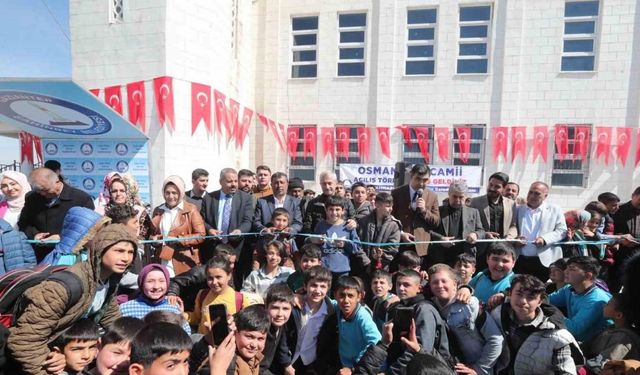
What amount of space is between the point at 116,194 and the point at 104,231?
176 cm

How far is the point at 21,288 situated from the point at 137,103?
302 inches

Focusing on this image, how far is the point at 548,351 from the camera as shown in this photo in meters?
2.35

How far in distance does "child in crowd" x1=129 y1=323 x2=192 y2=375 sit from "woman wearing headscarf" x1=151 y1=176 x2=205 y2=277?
84.0 inches

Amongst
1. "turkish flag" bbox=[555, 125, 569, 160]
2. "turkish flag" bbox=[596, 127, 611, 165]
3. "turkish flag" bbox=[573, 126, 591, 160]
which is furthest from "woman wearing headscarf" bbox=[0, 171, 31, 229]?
"turkish flag" bbox=[596, 127, 611, 165]

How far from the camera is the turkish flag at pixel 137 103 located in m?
8.46

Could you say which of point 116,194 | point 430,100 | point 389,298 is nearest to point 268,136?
point 430,100

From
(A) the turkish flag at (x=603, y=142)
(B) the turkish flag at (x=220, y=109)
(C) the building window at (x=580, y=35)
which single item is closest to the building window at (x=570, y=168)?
(A) the turkish flag at (x=603, y=142)

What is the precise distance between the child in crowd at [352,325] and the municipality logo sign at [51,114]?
481 centimetres

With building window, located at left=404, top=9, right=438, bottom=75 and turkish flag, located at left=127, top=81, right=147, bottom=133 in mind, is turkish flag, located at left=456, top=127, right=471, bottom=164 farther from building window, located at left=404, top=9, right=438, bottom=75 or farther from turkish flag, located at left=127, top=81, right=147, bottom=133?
turkish flag, located at left=127, top=81, right=147, bottom=133

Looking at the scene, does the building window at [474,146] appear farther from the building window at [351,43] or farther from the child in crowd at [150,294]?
the child in crowd at [150,294]

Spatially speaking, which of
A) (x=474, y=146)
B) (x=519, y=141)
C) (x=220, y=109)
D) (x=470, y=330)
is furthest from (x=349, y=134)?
(x=470, y=330)

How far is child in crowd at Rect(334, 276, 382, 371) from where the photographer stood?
111 inches

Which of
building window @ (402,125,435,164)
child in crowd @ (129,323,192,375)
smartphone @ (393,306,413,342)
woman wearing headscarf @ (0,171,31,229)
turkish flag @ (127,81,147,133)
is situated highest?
turkish flag @ (127,81,147,133)

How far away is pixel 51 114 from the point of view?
5340 mm
